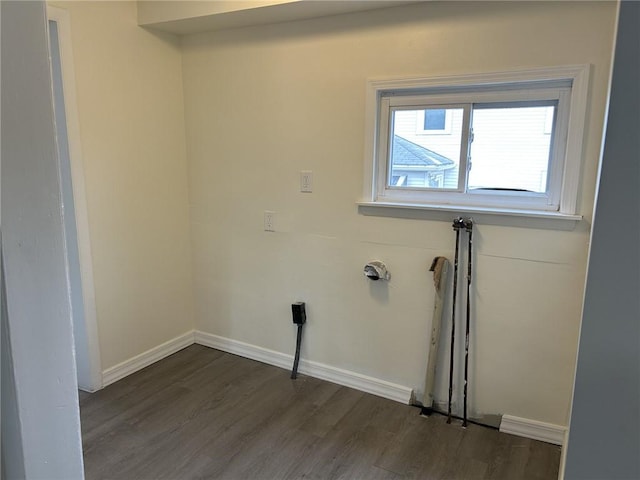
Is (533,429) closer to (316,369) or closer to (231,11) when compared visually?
(316,369)

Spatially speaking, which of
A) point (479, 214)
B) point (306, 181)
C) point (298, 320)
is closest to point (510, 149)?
point (479, 214)

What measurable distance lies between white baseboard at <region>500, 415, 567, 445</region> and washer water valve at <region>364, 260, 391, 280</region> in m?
0.91

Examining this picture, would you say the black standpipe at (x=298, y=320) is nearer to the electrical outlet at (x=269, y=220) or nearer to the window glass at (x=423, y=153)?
the electrical outlet at (x=269, y=220)

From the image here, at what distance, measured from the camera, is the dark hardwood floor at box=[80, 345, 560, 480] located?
6.59 feet

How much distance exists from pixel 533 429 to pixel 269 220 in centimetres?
180

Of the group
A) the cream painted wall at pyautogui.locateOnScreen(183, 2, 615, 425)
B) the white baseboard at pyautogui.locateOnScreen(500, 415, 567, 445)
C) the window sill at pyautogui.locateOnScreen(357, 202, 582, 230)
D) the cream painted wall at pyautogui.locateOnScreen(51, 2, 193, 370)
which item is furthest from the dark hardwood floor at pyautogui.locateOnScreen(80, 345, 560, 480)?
the window sill at pyautogui.locateOnScreen(357, 202, 582, 230)

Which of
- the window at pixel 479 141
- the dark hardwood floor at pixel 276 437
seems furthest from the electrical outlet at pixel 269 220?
the dark hardwood floor at pixel 276 437

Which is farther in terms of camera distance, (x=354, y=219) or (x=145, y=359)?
(x=145, y=359)

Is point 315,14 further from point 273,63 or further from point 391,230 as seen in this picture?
point 391,230

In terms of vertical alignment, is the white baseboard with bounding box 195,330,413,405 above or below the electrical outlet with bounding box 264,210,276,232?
below

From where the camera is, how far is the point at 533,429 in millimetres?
2238

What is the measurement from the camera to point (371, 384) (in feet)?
8.66

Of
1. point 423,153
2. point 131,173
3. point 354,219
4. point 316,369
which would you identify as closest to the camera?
point 423,153

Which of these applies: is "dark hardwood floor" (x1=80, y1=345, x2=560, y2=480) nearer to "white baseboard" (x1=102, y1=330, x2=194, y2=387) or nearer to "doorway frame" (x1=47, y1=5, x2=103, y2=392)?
"white baseboard" (x1=102, y1=330, x2=194, y2=387)
